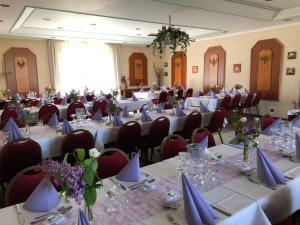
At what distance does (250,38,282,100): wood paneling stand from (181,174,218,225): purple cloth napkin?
322 inches

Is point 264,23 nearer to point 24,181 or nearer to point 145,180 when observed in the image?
point 145,180

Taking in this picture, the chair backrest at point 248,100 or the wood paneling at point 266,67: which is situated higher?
the wood paneling at point 266,67

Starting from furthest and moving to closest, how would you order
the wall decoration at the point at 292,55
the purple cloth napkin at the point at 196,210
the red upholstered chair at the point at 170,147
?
the wall decoration at the point at 292,55, the red upholstered chair at the point at 170,147, the purple cloth napkin at the point at 196,210

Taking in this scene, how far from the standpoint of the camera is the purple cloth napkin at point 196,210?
4.83 feet

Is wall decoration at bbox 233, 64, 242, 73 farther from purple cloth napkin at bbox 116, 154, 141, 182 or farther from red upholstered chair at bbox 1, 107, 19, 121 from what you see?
purple cloth napkin at bbox 116, 154, 141, 182

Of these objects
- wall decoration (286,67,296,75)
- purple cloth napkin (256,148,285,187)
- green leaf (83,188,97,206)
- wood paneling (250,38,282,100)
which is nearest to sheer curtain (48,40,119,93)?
wood paneling (250,38,282,100)

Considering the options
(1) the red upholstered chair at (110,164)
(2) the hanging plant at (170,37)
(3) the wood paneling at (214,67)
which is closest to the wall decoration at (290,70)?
(3) the wood paneling at (214,67)

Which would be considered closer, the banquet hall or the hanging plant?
the banquet hall

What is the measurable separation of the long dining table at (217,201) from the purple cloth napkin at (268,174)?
0.05 m

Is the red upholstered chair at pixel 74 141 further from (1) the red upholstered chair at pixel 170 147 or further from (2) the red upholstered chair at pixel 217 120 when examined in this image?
(2) the red upholstered chair at pixel 217 120

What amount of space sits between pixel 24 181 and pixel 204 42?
10278 millimetres

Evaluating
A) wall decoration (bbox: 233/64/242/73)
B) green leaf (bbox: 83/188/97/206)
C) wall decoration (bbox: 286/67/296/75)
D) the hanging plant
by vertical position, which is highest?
the hanging plant

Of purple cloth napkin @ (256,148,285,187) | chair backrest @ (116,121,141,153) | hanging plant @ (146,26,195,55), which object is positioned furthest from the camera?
hanging plant @ (146,26,195,55)

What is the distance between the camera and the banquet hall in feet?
5.40
